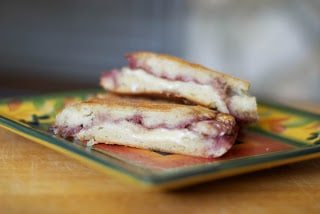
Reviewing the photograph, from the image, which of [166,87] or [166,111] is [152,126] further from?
[166,87]

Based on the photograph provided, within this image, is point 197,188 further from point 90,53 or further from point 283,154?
point 90,53

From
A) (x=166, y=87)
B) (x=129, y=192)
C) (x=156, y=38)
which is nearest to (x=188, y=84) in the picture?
(x=166, y=87)

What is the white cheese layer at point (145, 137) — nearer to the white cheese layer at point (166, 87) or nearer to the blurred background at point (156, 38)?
the white cheese layer at point (166, 87)

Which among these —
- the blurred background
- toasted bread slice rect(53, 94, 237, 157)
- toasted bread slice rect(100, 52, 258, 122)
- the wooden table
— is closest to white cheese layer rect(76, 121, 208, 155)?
toasted bread slice rect(53, 94, 237, 157)

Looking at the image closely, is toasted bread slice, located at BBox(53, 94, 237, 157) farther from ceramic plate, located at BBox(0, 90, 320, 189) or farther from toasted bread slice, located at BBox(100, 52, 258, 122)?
toasted bread slice, located at BBox(100, 52, 258, 122)

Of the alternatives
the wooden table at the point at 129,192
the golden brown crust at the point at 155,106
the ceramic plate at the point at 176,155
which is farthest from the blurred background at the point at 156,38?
the wooden table at the point at 129,192
